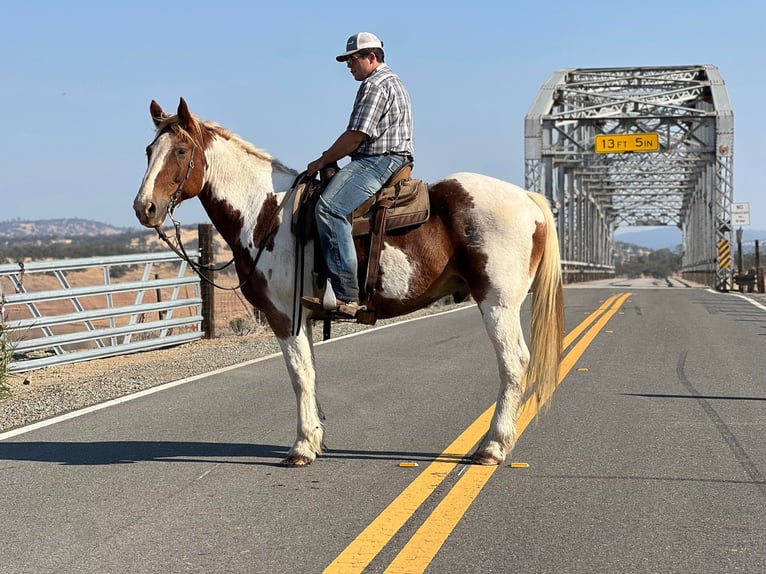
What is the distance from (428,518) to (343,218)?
78.6 inches

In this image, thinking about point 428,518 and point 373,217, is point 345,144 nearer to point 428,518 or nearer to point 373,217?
point 373,217

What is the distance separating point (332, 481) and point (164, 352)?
28.7 feet

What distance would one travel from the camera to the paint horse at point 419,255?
6078 mm

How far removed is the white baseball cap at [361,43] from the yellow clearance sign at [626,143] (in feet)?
117

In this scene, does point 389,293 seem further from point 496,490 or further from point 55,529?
point 55,529

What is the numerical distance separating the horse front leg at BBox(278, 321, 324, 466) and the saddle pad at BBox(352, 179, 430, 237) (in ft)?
2.45

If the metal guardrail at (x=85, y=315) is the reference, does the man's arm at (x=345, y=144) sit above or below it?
above

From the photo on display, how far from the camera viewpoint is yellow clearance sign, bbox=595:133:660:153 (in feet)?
133

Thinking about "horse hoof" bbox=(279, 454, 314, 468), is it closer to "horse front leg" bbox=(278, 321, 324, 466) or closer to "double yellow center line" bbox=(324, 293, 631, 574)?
"horse front leg" bbox=(278, 321, 324, 466)

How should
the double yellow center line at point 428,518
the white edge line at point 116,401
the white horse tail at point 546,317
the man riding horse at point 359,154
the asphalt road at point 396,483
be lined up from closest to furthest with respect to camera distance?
1. the double yellow center line at point 428,518
2. the asphalt road at point 396,483
3. the man riding horse at point 359,154
4. the white horse tail at point 546,317
5. the white edge line at point 116,401

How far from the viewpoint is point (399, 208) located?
6121 mm

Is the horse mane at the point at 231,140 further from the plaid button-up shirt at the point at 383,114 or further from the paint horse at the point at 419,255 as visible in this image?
the plaid button-up shirt at the point at 383,114

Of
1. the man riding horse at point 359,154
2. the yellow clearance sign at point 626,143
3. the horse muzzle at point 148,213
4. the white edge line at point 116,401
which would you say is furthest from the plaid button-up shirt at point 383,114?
the yellow clearance sign at point 626,143

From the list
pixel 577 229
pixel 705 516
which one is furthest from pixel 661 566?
pixel 577 229
